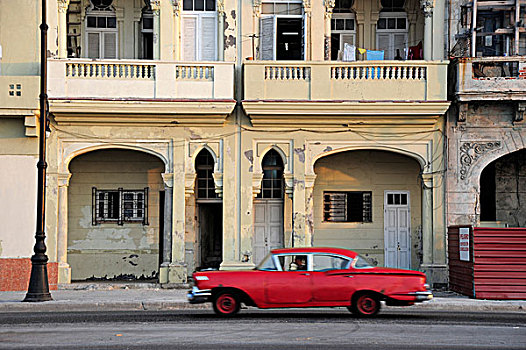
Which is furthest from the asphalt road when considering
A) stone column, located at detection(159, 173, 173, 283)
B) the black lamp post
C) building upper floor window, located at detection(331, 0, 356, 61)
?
building upper floor window, located at detection(331, 0, 356, 61)

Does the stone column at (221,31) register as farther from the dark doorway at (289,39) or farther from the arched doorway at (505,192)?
the arched doorway at (505,192)

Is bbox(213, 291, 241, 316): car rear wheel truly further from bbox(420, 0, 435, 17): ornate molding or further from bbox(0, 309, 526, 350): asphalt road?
bbox(420, 0, 435, 17): ornate molding

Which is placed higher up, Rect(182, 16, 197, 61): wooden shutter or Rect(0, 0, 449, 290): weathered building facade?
Rect(182, 16, 197, 61): wooden shutter

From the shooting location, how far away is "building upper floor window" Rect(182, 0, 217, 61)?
25.8m

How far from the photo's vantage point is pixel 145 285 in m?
25.0

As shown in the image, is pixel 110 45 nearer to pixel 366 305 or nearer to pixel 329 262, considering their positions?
pixel 329 262

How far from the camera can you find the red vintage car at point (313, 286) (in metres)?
17.0

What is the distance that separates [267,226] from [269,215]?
339 mm

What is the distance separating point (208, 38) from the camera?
25.8 meters

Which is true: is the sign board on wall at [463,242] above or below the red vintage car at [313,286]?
above

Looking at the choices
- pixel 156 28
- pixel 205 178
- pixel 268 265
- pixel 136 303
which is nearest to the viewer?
pixel 268 265

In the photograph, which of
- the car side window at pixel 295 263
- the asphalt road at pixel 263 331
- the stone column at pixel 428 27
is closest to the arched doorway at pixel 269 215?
the stone column at pixel 428 27

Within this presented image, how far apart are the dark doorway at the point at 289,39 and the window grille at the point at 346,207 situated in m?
4.32

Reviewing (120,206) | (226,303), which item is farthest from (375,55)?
(226,303)
